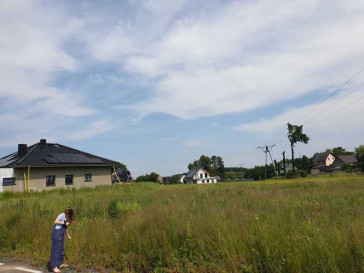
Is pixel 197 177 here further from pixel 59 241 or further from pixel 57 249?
pixel 57 249

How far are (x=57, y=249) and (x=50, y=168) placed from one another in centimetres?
2444

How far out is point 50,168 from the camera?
2809cm

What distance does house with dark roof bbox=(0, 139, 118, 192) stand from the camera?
25.3 meters

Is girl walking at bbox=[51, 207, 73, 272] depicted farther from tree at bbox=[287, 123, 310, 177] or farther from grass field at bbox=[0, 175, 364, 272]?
tree at bbox=[287, 123, 310, 177]

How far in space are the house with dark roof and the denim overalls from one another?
865 inches

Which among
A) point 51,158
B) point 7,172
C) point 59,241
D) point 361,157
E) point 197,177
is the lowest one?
point 197,177

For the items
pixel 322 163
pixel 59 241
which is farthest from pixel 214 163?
pixel 59 241

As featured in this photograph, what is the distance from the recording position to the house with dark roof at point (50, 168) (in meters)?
25.3

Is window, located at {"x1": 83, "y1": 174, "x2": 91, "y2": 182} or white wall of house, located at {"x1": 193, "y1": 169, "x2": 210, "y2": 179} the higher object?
window, located at {"x1": 83, "y1": 174, "x2": 91, "y2": 182}

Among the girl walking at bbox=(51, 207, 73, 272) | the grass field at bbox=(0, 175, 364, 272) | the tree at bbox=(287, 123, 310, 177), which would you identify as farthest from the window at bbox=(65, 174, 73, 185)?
the tree at bbox=(287, 123, 310, 177)

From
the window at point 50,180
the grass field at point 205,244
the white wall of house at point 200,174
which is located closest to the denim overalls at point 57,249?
the grass field at point 205,244

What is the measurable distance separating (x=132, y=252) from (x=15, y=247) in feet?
13.6

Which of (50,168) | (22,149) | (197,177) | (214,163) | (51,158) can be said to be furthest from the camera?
(214,163)

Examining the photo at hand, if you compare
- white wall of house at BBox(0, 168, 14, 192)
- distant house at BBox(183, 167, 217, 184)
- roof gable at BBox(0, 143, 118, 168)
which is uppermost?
roof gable at BBox(0, 143, 118, 168)
